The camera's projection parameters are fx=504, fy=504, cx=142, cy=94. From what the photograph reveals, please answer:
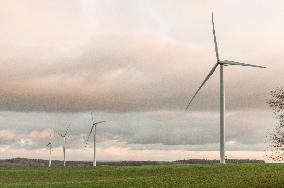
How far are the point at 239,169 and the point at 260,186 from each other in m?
20.6

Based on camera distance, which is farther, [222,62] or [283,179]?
[222,62]

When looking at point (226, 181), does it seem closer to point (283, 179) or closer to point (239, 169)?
point (283, 179)

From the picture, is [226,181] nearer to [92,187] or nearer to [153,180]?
[153,180]

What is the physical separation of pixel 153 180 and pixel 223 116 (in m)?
23.2

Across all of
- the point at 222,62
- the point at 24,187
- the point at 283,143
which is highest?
the point at 222,62

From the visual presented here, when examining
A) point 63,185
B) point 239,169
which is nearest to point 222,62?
point 239,169

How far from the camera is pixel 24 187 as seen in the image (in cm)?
5903

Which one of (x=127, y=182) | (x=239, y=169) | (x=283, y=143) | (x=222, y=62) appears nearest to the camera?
(x=283, y=143)

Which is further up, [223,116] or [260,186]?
[223,116]

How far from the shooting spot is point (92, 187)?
5419cm

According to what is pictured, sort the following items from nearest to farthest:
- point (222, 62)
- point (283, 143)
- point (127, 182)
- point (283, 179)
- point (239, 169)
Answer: point (283, 143), point (283, 179), point (127, 182), point (239, 169), point (222, 62)

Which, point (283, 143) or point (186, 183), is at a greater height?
point (283, 143)

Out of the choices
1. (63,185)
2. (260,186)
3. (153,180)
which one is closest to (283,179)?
(260,186)

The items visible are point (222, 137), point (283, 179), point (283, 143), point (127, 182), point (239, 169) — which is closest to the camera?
point (283, 143)
